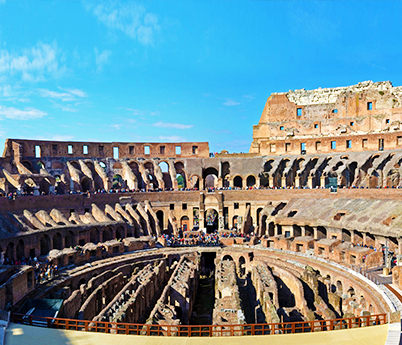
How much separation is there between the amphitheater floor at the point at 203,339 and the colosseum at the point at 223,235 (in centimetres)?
7

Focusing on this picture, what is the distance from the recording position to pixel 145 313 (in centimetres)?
2088

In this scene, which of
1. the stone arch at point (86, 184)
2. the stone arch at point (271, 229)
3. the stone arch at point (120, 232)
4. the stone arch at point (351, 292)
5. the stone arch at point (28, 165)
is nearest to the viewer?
the stone arch at point (351, 292)

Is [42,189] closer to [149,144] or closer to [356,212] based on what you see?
[149,144]

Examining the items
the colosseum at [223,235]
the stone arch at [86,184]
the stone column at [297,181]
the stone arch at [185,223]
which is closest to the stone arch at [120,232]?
the colosseum at [223,235]

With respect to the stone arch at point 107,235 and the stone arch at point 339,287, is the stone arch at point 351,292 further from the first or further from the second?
the stone arch at point 107,235

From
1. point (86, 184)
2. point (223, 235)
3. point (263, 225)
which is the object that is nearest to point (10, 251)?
point (86, 184)

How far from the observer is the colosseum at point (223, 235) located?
16578 mm

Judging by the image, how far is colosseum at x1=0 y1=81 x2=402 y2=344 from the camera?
54.4 feet

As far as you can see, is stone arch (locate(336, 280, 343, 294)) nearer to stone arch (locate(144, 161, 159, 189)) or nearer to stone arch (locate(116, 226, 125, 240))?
stone arch (locate(116, 226, 125, 240))

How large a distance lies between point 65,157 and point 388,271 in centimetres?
3763

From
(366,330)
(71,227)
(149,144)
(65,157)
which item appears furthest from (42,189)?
(366,330)

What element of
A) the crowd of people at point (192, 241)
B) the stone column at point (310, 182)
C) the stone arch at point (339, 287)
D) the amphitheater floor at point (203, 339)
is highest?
the stone column at point (310, 182)

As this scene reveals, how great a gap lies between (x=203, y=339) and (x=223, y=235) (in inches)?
1005

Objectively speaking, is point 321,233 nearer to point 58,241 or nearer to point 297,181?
point 297,181
